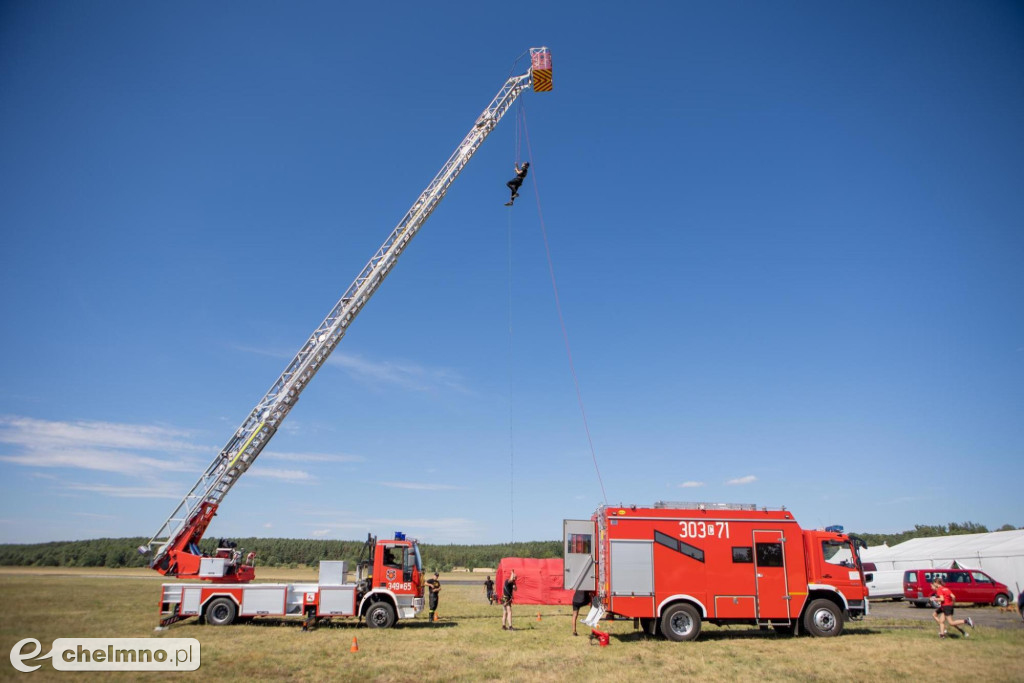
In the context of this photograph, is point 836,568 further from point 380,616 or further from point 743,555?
point 380,616

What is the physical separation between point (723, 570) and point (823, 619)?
3.31 m

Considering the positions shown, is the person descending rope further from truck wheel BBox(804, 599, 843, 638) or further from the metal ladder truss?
truck wheel BBox(804, 599, 843, 638)

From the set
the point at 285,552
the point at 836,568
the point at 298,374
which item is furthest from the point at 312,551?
the point at 836,568

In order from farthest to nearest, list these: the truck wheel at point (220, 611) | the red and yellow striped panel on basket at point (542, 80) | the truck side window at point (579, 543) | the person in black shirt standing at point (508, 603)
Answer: the red and yellow striped panel on basket at point (542, 80) → the person in black shirt standing at point (508, 603) → the truck wheel at point (220, 611) → the truck side window at point (579, 543)

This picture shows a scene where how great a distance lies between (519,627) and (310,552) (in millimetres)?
75552

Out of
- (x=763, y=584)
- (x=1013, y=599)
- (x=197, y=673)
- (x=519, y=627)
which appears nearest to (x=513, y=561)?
(x=519, y=627)

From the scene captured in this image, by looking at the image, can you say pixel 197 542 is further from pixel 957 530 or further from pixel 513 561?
pixel 957 530

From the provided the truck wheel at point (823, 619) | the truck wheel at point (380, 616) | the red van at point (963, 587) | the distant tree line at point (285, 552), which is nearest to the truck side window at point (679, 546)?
the truck wheel at point (823, 619)

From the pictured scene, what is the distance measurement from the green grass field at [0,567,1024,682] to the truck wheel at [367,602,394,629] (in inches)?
16.0

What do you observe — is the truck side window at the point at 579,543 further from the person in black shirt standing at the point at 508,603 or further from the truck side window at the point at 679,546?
the person in black shirt standing at the point at 508,603

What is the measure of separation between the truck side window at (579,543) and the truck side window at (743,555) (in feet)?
13.3

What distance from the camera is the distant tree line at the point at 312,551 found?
55812 mm

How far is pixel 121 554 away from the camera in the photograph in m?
63.8

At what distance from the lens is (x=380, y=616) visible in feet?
61.8
